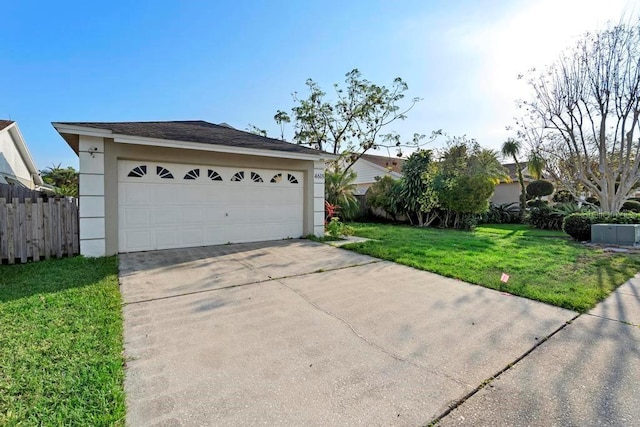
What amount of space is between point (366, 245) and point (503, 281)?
3468mm

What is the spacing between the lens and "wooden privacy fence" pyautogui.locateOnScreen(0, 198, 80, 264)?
5910 millimetres

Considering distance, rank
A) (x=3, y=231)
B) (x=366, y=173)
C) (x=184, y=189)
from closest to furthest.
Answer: (x=3, y=231) < (x=184, y=189) < (x=366, y=173)

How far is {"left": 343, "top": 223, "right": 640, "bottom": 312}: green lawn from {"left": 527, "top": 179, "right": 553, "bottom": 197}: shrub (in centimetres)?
1206

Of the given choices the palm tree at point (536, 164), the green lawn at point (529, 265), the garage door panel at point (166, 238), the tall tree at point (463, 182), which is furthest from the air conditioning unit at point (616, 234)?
the garage door panel at point (166, 238)

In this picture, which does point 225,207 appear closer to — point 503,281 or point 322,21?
point 322,21

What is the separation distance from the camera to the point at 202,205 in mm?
8094

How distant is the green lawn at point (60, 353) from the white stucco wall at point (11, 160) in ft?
35.6

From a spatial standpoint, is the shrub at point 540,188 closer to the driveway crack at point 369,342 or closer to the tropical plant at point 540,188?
the tropical plant at point 540,188

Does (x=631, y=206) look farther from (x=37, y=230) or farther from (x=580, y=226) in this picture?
(x=37, y=230)

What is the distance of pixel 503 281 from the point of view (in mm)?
4898

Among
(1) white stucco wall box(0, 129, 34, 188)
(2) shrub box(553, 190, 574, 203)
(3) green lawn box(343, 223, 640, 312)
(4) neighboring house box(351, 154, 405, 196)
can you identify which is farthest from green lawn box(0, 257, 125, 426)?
(2) shrub box(553, 190, 574, 203)

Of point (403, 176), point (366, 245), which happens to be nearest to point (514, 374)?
point (366, 245)

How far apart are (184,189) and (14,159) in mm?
12117

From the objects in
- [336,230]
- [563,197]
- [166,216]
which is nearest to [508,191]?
[563,197]
